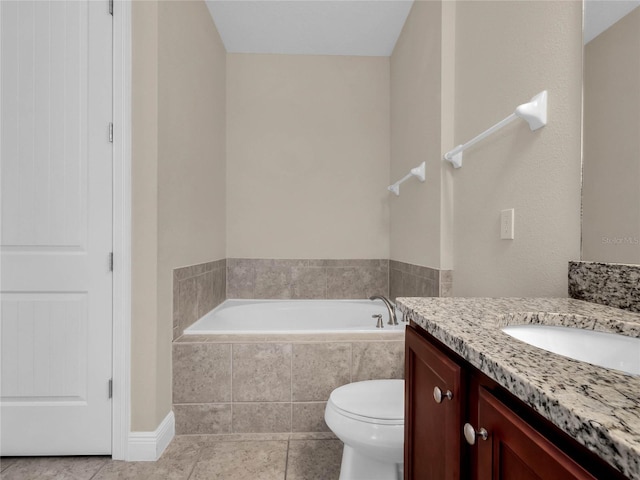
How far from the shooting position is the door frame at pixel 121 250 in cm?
160

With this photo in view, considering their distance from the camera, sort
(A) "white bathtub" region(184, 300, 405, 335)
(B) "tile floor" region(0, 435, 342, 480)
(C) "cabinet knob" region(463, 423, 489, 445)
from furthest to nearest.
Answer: (A) "white bathtub" region(184, 300, 405, 335) → (B) "tile floor" region(0, 435, 342, 480) → (C) "cabinet knob" region(463, 423, 489, 445)

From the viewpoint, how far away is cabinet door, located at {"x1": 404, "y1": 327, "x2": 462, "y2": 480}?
65cm

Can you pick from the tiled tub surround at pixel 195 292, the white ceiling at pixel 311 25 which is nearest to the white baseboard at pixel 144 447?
the tiled tub surround at pixel 195 292

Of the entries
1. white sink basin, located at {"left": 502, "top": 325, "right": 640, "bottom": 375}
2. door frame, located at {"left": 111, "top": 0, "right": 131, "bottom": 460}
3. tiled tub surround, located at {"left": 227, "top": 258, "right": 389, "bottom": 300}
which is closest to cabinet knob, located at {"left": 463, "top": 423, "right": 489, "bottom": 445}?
white sink basin, located at {"left": 502, "top": 325, "right": 640, "bottom": 375}

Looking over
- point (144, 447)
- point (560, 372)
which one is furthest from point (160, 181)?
point (560, 372)

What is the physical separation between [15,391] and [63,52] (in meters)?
1.55

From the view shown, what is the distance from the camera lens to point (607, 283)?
0.92 m

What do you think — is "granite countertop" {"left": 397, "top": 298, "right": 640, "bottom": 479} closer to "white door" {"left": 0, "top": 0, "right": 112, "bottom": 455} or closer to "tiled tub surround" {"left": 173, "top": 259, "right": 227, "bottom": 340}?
"tiled tub surround" {"left": 173, "top": 259, "right": 227, "bottom": 340}

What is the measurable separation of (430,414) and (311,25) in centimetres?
258

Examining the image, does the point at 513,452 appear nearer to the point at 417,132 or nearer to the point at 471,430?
the point at 471,430

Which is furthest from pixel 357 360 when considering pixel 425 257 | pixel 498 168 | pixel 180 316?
pixel 498 168

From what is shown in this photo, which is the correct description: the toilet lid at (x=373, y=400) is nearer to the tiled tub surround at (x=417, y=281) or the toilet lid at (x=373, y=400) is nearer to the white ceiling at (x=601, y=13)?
the tiled tub surround at (x=417, y=281)

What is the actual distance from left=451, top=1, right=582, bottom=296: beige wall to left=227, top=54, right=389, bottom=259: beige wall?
114cm

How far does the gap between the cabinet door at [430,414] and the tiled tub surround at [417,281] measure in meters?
0.99
